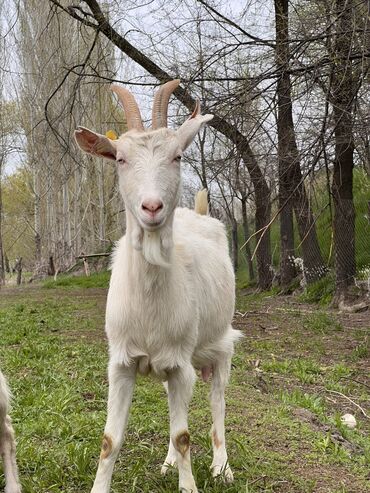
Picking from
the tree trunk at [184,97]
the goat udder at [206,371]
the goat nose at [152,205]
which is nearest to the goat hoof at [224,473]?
the goat udder at [206,371]

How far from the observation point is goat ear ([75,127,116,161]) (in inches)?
110

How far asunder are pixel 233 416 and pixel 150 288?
5.79 feet

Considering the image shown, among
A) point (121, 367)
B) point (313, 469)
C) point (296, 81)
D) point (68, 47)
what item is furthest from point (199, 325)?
point (68, 47)

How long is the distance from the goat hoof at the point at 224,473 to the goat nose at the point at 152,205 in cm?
151

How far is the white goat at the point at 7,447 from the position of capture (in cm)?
296

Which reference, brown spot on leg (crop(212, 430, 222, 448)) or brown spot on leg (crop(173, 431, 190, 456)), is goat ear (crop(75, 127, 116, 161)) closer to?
brown spot on leg (crop(173, 431, 190, 456))

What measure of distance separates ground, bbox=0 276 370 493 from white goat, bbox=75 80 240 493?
33cm

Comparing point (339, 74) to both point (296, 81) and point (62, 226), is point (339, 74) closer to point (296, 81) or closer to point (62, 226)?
point (296, 81)

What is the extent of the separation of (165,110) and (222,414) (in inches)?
69.8

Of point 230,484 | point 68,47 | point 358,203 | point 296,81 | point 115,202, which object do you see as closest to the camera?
point 230,484

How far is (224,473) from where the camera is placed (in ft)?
10.4

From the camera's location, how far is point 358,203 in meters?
18.6

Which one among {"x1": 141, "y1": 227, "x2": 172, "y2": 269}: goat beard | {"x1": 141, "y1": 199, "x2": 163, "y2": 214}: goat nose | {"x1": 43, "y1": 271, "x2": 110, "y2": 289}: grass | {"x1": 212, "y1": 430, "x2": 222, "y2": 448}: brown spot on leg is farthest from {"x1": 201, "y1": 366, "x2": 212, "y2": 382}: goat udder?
{"x1": 43, "y1": 271, "x2": 110, "y2": 289}: grass

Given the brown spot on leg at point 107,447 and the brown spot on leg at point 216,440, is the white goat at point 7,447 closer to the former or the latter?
the brown spot on leg at point 107,447
